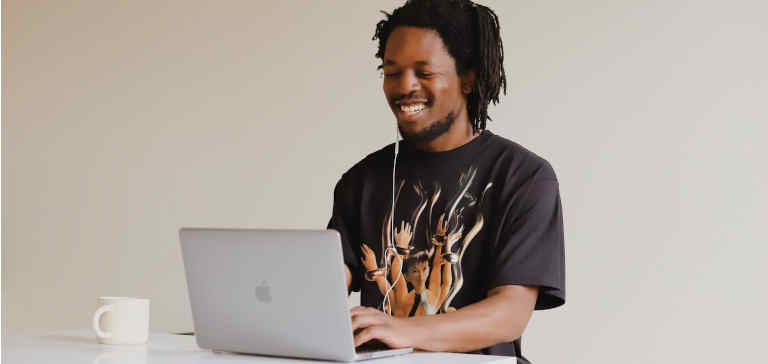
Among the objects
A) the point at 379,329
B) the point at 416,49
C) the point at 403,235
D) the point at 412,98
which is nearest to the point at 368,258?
the point at 403,235

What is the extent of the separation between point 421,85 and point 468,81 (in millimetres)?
144

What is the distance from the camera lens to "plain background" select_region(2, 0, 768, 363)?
277 cm

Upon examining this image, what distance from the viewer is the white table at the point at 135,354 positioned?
1370 millimetres

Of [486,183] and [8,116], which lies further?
[8,116]

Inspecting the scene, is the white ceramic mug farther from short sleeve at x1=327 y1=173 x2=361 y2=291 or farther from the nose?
→ the nose

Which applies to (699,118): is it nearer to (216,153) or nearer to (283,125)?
(283,125)

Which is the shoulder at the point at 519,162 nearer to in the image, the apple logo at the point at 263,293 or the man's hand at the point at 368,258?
the man's hand at the point at 368,258

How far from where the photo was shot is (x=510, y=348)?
73.4 inches

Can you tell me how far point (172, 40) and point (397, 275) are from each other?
82.2 inches

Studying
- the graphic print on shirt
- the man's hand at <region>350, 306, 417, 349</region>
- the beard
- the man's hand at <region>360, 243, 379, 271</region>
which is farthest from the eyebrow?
the man's hand at <region>350, 306, 417, 349</region>

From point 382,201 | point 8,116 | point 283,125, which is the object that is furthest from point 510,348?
point 8,116

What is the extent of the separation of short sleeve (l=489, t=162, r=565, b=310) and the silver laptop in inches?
15.3

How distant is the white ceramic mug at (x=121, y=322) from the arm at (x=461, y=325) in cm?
38

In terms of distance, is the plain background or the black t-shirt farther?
the plain background
